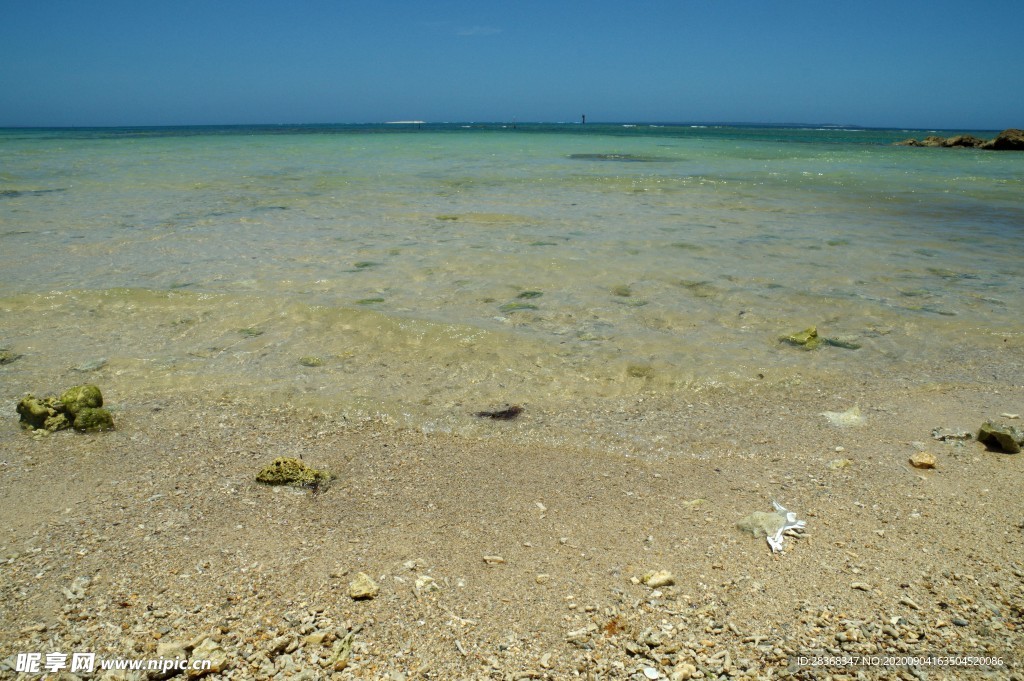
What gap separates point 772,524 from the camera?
256cm

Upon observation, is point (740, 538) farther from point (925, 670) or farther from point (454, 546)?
point (454, 546)

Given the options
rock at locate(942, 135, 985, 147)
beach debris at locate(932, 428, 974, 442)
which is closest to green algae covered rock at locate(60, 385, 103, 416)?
beach debris at locate(932, 428, 974, 442)

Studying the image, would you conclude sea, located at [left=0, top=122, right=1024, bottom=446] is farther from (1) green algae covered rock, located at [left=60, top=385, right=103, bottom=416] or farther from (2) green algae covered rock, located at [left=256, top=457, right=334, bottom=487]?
(2) green algae covered rock, located at [left=256, top=457, right=334, bottom=487]

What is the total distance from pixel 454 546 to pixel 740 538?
1069 millimetres

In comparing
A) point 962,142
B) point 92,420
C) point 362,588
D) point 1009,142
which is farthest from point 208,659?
point 962,142

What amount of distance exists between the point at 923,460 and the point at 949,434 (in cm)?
44

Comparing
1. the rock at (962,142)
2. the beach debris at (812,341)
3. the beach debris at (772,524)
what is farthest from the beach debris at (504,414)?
the rock at (962,142)

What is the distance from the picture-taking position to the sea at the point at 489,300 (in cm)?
405

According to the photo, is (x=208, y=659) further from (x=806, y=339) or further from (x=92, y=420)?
(x=806, y=339)

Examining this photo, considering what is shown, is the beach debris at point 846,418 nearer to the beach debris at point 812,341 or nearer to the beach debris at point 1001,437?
the beach debris at point 1001,437

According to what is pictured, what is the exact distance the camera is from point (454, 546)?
8.00 ft

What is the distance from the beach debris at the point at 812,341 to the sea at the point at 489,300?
3 centimetres

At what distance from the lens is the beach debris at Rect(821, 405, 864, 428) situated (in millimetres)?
3508

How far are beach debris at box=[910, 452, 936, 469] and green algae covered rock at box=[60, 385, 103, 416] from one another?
3.95 meters
